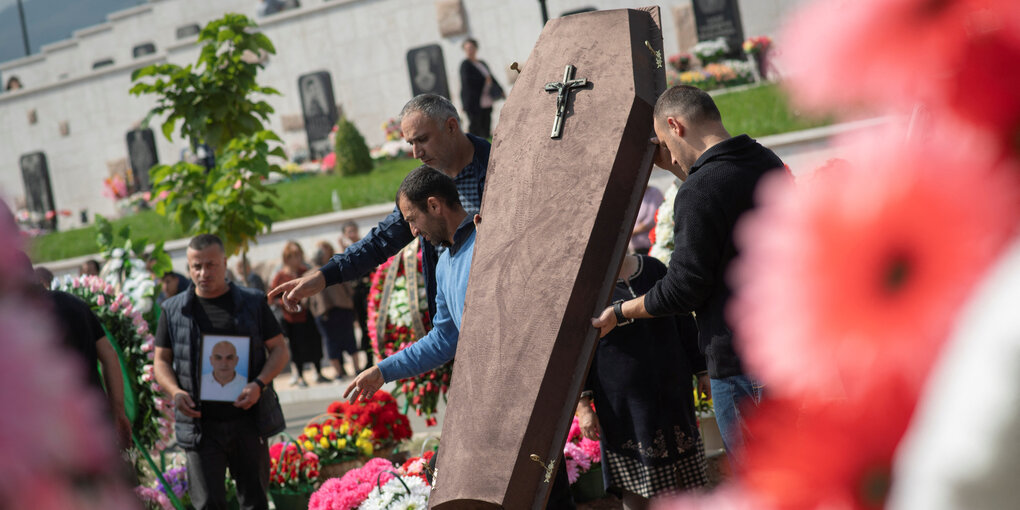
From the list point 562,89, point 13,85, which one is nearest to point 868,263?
point 562,89

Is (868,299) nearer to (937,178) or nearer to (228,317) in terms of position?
(937,178)

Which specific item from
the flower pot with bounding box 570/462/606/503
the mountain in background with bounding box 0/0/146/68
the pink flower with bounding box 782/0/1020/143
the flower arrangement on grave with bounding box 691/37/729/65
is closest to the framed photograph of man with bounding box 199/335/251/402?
the flower pot with bounding box 570/462/606/503

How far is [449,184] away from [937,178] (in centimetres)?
330

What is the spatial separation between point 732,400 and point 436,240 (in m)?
1.29

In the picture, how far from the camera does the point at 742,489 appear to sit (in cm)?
57

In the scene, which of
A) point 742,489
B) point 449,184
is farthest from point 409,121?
point 742,489

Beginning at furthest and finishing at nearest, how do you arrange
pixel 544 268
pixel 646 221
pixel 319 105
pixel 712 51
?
1. pixel 319 105
2. pixel 712 51
3. pixel 646 221
4. pixel 544 268

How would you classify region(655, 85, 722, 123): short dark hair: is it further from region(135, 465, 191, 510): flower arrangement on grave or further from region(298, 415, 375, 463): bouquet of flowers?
region(135, 465, 191, 510): flower arrangement on grave

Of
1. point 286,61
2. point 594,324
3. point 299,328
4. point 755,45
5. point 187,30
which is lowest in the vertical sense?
point 299,328

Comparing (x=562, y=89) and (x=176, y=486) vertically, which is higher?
(x=562, y=89)

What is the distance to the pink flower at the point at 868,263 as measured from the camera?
45cm

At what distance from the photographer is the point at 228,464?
17.5 ft

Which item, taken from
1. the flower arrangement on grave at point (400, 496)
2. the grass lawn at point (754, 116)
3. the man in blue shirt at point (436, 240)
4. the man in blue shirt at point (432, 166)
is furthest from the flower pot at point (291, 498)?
the grass lawn at point (754, 116)

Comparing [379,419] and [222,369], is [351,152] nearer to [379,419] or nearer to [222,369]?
[379,419]
